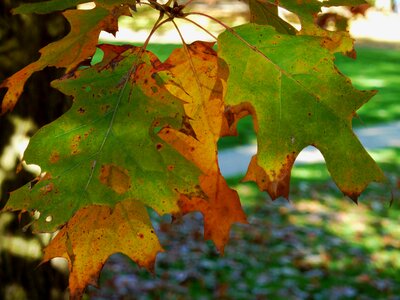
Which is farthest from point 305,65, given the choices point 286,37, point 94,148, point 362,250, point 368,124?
point 368,124

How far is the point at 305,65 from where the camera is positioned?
3.61 ft

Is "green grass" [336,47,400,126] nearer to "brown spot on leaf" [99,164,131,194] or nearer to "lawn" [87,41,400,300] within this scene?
"lawn" [87,41,400,300]

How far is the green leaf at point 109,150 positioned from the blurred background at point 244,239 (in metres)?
0.83

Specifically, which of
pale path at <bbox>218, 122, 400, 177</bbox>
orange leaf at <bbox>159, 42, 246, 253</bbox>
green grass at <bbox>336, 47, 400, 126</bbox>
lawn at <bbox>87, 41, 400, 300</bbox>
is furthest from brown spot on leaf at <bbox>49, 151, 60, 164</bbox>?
green grass at <bbox>336, 47, 400, 126</bbox>

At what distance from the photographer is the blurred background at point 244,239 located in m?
2.31

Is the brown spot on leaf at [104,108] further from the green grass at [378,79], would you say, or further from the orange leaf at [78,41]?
the green grass at [378,79]

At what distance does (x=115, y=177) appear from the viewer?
1.04 m

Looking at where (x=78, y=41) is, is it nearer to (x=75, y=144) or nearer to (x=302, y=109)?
(x=75, y=144)

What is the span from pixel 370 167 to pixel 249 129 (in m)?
8.76

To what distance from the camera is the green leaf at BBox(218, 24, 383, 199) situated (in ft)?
3.52

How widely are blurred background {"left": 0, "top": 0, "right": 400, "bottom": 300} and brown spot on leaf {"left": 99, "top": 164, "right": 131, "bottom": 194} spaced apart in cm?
89

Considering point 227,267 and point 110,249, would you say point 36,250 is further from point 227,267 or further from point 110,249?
point 227,267

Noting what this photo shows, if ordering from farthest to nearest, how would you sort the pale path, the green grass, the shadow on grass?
Result: the green grass → the pale path → the shadow on grass

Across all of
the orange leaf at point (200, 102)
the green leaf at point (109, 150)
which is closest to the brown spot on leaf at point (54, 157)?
the green leaf at point (109, 150)
